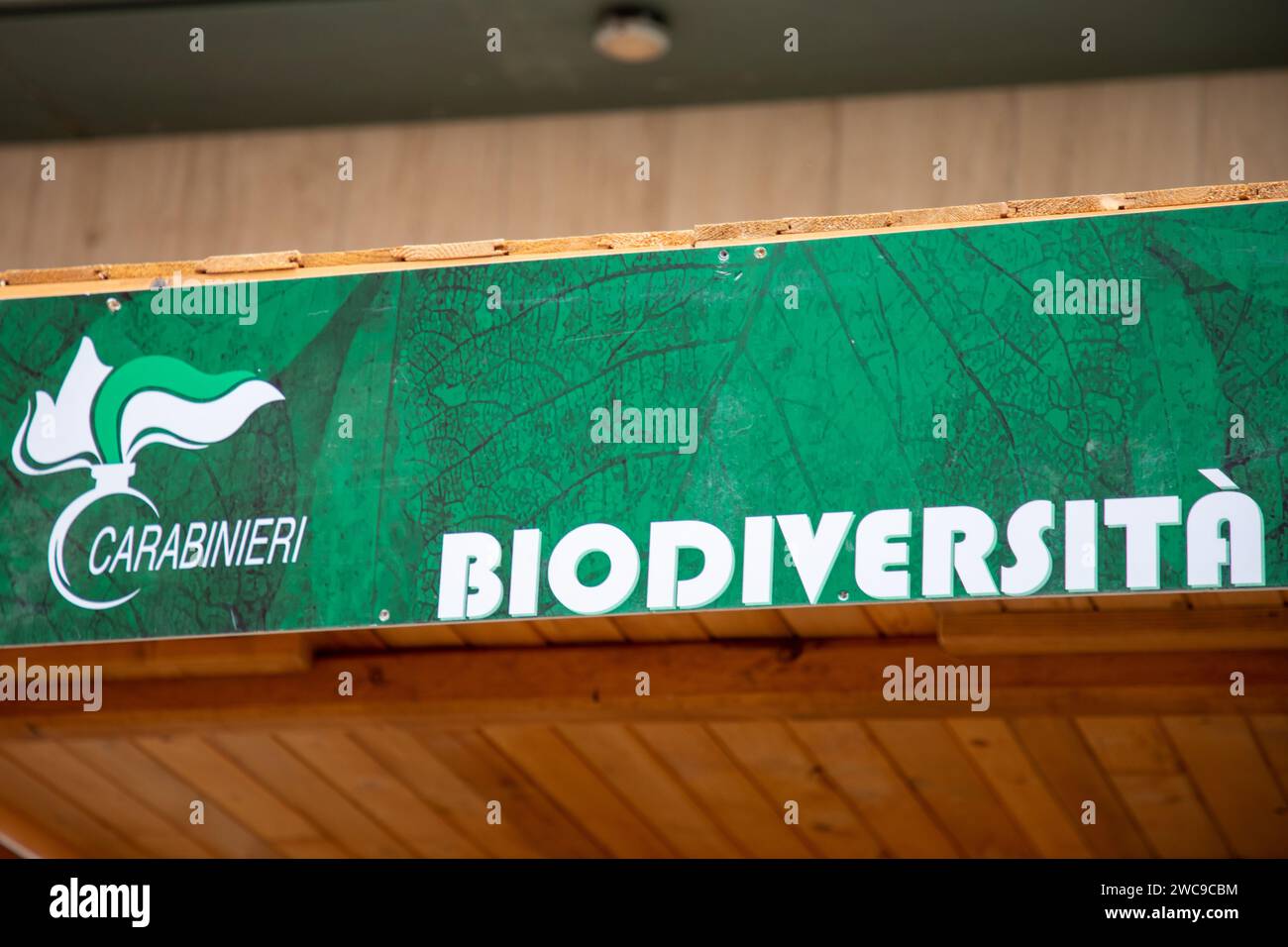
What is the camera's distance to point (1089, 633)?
13.0 feet

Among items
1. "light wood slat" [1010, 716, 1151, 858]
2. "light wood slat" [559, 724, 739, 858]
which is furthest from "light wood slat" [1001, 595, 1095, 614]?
"light wood slat" [559, 724, 739, 858]

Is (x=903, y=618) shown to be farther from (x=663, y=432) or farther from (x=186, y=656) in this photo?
(x=186, y=656)

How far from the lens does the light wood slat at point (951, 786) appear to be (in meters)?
4.36

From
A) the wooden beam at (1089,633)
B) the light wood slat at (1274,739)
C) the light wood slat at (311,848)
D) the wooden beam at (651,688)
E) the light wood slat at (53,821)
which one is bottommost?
the light wood slat at (311,848)

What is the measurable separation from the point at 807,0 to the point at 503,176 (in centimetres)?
122

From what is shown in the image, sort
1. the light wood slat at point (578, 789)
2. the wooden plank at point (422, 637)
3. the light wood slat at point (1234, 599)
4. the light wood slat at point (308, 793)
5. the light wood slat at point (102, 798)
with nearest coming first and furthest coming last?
the light wood slat at point (1234, 599), the wooden plank at point (422, 637), the light wood slat at point (578, 789), the light wood slat at point (308, 793), the light wood slat at point (102, 798)

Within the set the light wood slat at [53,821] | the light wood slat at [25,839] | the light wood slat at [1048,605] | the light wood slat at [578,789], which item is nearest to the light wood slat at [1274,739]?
the light wood slat at [1048,605]

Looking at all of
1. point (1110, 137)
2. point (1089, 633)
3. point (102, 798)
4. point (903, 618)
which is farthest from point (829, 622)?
point (1110, 137)

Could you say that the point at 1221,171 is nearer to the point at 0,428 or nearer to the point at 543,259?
the point at 543,259

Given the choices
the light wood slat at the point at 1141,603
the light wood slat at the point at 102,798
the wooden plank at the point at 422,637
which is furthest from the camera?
the light wood slat at the point at 102,798

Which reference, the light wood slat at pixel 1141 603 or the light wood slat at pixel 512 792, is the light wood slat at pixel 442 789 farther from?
the light wood slat at pixel 1141 603

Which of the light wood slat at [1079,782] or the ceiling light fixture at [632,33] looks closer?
the light wood slat at [1079,782]

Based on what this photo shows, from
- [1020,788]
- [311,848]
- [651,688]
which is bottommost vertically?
[311,848]

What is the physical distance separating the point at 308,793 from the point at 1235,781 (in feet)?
7.63
